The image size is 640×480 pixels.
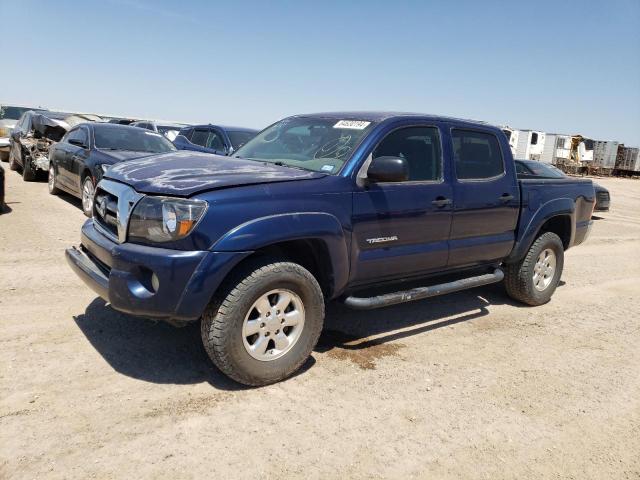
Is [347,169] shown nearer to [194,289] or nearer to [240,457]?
[194,289]

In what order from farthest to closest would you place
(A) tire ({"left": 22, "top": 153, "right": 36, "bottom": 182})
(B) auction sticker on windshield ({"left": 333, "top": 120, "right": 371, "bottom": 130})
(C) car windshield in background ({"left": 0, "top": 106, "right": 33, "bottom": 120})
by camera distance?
(C) car windshield in background ({"left": 0, "top": 106, "right": 33, "bottom": 120})
(A) tire ({"left": 22, "top": 153, "right": 36, "bottom": 182})
(B) auction sticker on windshield ({"left": 333, "top": 120, "right": 371, "bottom": 130})

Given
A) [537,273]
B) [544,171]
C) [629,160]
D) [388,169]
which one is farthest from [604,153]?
[388,169]

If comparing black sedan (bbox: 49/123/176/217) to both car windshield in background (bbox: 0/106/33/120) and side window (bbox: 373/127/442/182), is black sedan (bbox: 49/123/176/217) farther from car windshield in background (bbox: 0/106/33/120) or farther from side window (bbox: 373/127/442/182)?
car windshield in background (bbox: 0/106/33/120)

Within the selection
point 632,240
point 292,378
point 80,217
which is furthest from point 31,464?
point 632,240

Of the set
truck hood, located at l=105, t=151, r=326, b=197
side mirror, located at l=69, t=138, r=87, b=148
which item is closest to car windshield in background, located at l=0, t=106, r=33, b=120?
side mirror, located at l=69, t=138, r=87, b=148

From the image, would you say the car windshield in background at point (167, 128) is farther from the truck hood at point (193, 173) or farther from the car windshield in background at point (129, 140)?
the truck hood at point (193, 173)

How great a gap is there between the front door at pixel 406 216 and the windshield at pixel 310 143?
251 mm

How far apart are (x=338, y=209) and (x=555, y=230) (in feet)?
11.9

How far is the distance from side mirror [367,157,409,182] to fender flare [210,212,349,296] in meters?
0.46

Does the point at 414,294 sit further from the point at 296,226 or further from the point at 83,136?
the point at 83,136

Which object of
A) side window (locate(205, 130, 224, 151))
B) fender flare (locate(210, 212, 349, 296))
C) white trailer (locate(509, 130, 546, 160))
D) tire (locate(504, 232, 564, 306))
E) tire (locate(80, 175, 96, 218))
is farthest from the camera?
white trailer (locate(509, 130, 546, 160))

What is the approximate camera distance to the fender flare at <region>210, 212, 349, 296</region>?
10.5ft

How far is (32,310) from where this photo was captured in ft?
14.8

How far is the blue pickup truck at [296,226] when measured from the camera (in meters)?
3.16
